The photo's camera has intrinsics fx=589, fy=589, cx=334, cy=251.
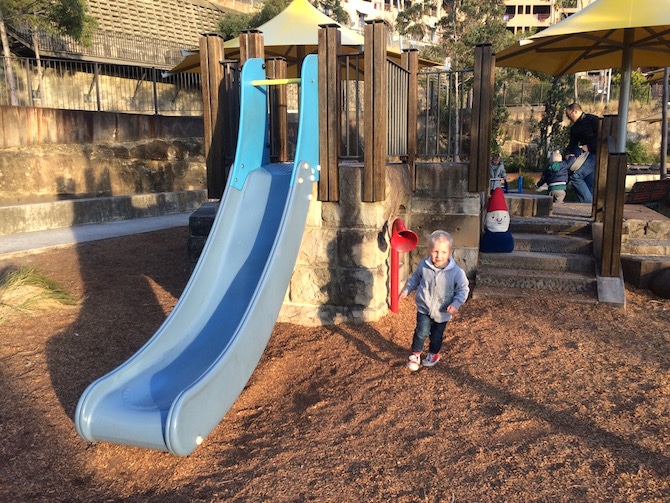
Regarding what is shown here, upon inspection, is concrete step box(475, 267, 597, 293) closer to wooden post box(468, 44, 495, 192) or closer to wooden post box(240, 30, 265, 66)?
wooden post box(468, 44, 495, 192)

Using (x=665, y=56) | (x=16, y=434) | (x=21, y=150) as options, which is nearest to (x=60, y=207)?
(x=21, y=150)

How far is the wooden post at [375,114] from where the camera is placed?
5.08 m

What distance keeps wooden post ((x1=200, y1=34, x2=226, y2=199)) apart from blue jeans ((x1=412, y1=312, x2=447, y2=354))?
262 centimetres

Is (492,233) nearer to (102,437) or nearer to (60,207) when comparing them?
(102,437)

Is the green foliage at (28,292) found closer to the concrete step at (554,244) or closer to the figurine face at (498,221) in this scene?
the figurine face at (498,221)

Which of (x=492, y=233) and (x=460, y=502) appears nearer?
(x=460, y=502)

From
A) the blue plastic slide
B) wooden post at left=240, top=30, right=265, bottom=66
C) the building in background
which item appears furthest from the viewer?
the building in background

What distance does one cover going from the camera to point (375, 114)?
5188 millimetres

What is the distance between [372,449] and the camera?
339 cm

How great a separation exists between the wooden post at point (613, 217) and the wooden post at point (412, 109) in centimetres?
195

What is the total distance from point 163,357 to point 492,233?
4136mm

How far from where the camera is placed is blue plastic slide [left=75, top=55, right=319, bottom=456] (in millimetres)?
3264

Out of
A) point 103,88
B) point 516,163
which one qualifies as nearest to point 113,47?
point 103,88

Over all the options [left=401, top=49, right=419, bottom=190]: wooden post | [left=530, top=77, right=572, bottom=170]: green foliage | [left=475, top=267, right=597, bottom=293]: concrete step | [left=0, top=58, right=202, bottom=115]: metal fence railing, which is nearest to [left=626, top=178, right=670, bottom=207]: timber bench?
[left=475, top=267, right=597, bottom=293]: concrete step
